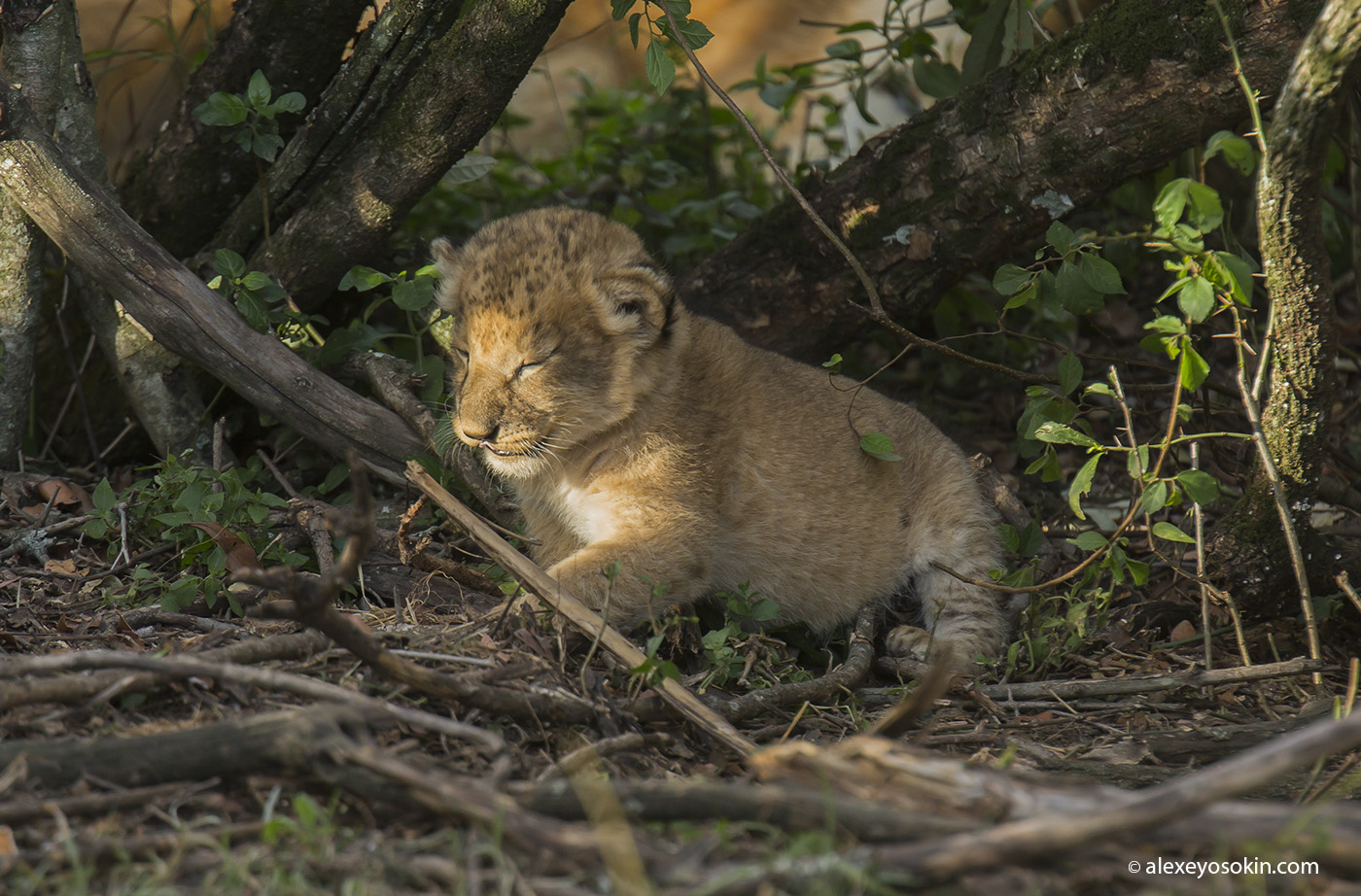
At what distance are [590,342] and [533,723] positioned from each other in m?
1.60

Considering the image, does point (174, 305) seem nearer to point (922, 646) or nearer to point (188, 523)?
point (188, 523)

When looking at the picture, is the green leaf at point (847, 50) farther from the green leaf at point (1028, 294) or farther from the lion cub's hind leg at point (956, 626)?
the lion cub's hind leg at point (956, 626)

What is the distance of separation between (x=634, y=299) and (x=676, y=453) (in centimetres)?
62

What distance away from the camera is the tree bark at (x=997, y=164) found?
4262mm

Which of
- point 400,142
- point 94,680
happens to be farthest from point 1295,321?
point 94,680

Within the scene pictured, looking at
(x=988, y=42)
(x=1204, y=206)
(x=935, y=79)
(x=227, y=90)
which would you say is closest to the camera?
(x=1204, y=206)

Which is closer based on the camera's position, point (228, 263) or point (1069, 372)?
point (1069, 372)

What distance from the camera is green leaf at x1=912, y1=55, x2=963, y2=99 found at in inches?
217

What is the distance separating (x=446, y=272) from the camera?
4293mm

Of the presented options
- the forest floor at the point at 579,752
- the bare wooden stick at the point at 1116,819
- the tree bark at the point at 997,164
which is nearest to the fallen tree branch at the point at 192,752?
the forest floor at the point at 579,752

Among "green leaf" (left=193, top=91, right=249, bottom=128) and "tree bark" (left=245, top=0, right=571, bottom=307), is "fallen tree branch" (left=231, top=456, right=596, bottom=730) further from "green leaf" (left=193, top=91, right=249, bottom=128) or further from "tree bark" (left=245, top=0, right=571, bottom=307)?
"green leaf" (left=193, top=91, right=249, bottom=128)

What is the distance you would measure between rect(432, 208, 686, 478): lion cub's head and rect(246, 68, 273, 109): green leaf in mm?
1123

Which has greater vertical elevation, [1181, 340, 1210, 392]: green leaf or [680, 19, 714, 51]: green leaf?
[680, 19, 714, 51]: green leaf

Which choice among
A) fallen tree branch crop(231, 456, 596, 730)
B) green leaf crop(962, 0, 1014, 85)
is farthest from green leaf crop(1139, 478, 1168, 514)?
green leaf crop(962, 0, 1014, 85)
